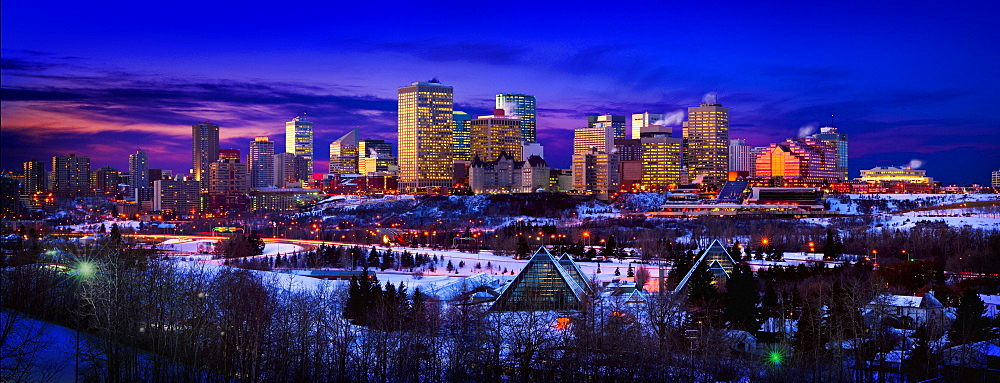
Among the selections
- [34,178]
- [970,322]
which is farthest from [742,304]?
[34,178]

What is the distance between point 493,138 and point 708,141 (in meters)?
44.8

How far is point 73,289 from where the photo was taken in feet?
123

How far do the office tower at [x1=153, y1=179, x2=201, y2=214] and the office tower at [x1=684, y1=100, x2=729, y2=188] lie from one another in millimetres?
90100

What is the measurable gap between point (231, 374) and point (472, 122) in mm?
150033

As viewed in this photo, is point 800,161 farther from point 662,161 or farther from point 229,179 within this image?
point 229,179

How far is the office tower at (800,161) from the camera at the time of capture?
7210 inches

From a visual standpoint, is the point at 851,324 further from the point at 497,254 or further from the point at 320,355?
the point at 497,254

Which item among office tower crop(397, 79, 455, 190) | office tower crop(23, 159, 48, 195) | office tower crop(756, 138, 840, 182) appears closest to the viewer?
office tower crop(23, 159, 48, 195)

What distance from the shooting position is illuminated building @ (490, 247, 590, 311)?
138 ft

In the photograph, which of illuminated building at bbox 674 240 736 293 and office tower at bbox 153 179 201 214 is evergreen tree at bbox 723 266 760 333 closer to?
illuminated building at bbox 674 240 736 293

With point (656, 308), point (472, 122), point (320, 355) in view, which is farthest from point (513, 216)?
point (320, 355)

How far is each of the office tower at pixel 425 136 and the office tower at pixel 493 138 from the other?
4.69 metres

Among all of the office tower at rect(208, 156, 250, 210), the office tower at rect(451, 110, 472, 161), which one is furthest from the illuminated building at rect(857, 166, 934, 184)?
the office tower at rect(208, 156, 250, 210)

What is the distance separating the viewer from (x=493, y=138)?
568 feet
